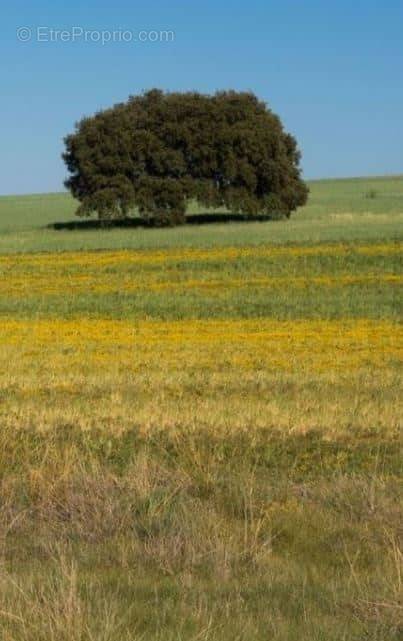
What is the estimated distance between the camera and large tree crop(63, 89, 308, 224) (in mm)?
63000

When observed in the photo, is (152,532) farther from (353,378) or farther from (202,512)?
(353,378)

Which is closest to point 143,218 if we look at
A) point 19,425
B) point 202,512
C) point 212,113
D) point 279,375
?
point 212,113

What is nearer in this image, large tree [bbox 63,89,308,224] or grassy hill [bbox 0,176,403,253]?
grassy hill [bbox 0,176,403,253]

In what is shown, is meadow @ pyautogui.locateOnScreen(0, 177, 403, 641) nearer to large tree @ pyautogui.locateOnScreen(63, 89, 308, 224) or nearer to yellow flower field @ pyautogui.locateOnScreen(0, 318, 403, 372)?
yellow flower field @ pyautogui.locateOnScreen(0, 318, 403, 372)

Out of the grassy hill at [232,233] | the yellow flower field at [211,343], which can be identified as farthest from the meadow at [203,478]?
the grassy hill at [232,233]

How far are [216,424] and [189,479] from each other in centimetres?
286

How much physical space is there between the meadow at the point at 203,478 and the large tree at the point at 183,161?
38.2 m

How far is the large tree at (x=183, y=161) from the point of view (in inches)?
2480

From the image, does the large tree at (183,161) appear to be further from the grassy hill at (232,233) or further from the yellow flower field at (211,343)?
the yellow flower field at (211,343)

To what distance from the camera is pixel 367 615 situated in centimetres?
552

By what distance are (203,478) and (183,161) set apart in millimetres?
56341

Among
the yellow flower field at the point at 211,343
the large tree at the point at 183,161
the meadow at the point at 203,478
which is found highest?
the large tree at the point at 183,161

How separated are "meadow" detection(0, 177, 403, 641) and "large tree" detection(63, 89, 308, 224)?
125 ft

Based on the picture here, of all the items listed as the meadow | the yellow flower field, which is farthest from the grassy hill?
the meadow
